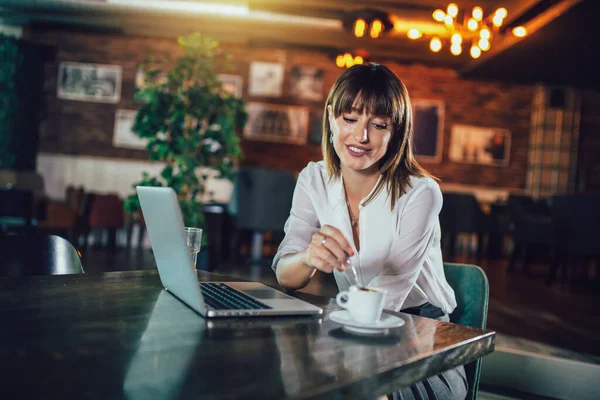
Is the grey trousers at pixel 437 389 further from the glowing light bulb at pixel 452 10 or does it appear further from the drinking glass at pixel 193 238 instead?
the glowing light bulb at pixel 452 10

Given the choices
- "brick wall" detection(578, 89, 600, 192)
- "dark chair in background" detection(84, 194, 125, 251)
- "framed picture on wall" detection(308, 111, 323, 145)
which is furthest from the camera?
"brick wall" detection(578, 89, 600, 192)

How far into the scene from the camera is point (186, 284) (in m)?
0.94

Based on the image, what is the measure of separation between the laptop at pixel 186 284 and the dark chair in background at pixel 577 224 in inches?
195

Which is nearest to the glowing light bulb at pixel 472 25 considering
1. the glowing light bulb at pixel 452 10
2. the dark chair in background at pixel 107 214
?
the glowing light bulb at pixel 452 10

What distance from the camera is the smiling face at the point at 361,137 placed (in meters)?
1.37

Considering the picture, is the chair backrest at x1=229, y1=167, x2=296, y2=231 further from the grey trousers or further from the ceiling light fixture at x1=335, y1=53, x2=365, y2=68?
the grey trousers

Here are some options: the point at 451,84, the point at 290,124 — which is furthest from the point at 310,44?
the point at 451,84

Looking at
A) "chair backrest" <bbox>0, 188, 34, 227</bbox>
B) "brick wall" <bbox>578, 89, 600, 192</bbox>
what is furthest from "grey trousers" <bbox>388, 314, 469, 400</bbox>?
"brick wall" <bbox>578, 89, 600, 192</bbox>

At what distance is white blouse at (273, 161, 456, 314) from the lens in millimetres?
1296

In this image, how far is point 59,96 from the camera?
27.3 ft

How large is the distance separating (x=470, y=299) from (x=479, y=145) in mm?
7932

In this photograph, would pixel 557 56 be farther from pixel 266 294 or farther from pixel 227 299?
pixel 227 299

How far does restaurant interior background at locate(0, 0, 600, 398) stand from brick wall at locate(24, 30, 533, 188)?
0.07ft

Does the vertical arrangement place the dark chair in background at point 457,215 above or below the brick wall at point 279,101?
below
